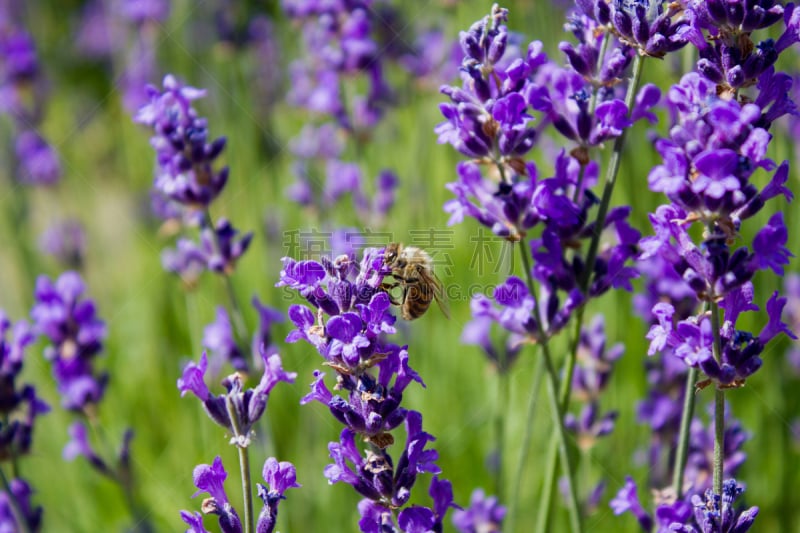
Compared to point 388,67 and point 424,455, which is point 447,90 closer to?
point 424,455

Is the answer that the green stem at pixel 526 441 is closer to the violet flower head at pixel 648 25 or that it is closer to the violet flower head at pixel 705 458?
the violet flower head at pixel 705 458

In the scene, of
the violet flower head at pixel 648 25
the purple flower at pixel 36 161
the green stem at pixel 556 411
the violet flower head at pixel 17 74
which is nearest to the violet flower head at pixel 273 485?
the green stem at pixel 556 411

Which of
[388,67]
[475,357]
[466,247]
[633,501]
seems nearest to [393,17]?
[388,67]

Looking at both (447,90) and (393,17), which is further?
(393,17)

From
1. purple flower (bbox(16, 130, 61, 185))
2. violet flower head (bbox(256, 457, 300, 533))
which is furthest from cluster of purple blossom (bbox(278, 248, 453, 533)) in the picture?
purple flower (bbox(16, 130, 61, 185))

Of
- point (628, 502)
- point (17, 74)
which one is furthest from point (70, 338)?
point (17, 74)

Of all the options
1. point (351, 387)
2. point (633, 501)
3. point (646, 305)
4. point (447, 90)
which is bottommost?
point (633, 501)

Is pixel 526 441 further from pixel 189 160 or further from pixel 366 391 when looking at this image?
pixel 189 160

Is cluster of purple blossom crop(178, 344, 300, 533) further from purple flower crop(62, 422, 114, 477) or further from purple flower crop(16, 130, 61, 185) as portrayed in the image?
purple flower crop(16, 130, 61, 185)
